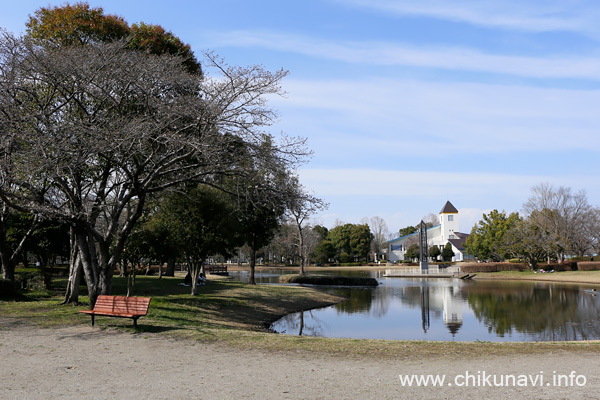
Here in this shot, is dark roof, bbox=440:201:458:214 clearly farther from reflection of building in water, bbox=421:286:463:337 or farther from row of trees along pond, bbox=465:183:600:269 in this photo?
reflection of building in water, bbox=421:286:463:337

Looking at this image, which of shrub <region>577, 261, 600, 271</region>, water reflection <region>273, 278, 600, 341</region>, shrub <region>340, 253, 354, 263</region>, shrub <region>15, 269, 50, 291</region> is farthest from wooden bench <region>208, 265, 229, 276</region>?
shrub <region>340, 253, 354, 263</region>

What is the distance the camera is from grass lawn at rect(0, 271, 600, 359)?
32.7 feet

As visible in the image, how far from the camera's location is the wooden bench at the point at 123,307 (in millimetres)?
12453

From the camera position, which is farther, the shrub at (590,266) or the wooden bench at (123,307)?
the shrub at (590,266)

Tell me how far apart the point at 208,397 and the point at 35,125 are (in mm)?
10776

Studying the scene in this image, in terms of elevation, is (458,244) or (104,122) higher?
(104,122)

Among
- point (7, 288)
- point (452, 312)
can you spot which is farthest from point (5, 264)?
point (452, 312)

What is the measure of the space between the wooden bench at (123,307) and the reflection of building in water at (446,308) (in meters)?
10.0

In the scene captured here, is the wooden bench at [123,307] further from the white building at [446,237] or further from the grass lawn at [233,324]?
the white building at [446,237]

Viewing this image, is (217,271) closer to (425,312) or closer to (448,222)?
(425,312)

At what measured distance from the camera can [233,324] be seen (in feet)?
57.7

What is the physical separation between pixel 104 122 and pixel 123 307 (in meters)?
5.67

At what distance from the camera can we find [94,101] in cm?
1680

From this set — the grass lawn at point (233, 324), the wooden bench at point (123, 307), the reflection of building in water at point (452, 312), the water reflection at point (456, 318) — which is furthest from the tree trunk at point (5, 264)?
the reflection of building in water at point (452, 312)
